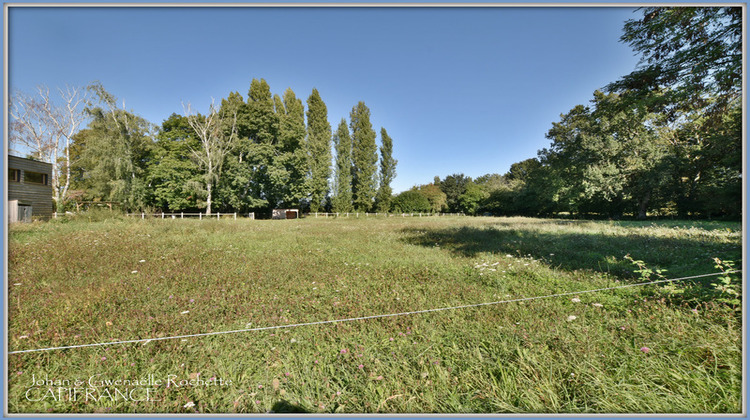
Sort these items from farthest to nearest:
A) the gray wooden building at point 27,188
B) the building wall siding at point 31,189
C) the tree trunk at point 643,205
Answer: the tree trunk at point 643,205
the building wall siding at point 31,189
the gray wooden building at point 27,188

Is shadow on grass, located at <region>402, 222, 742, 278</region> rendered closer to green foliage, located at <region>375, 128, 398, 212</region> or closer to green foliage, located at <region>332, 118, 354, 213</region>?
green foliage, located at <region>332, 118, 354, 213</region>

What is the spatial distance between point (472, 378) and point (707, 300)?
3483 millimetres

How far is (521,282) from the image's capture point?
422 cm

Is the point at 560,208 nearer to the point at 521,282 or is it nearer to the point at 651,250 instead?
the point at 651,250

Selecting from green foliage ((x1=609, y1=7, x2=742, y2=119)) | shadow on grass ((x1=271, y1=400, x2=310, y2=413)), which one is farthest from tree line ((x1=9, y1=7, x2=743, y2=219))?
shadow on grass ((x1=271, y1=400, x2=310, y2=413))

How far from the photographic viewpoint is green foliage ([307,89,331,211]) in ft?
59.3

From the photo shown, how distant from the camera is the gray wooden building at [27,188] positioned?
295 centimetres

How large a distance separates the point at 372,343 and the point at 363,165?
19.4 m

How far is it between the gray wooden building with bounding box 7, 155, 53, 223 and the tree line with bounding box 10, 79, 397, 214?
12.6 metres

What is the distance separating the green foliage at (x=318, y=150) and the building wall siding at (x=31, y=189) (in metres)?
13.3

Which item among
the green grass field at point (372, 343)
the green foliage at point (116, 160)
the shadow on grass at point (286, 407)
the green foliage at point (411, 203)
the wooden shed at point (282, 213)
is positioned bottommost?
the shadow on grass at point (286, 407)

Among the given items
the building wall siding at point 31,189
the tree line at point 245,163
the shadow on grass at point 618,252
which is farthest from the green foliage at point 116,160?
the shadow on grass at point 618,252

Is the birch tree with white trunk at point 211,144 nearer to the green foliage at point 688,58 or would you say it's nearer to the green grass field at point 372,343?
the green grass field at point 372,343

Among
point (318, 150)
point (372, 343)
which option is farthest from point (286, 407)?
point (318, 150)
